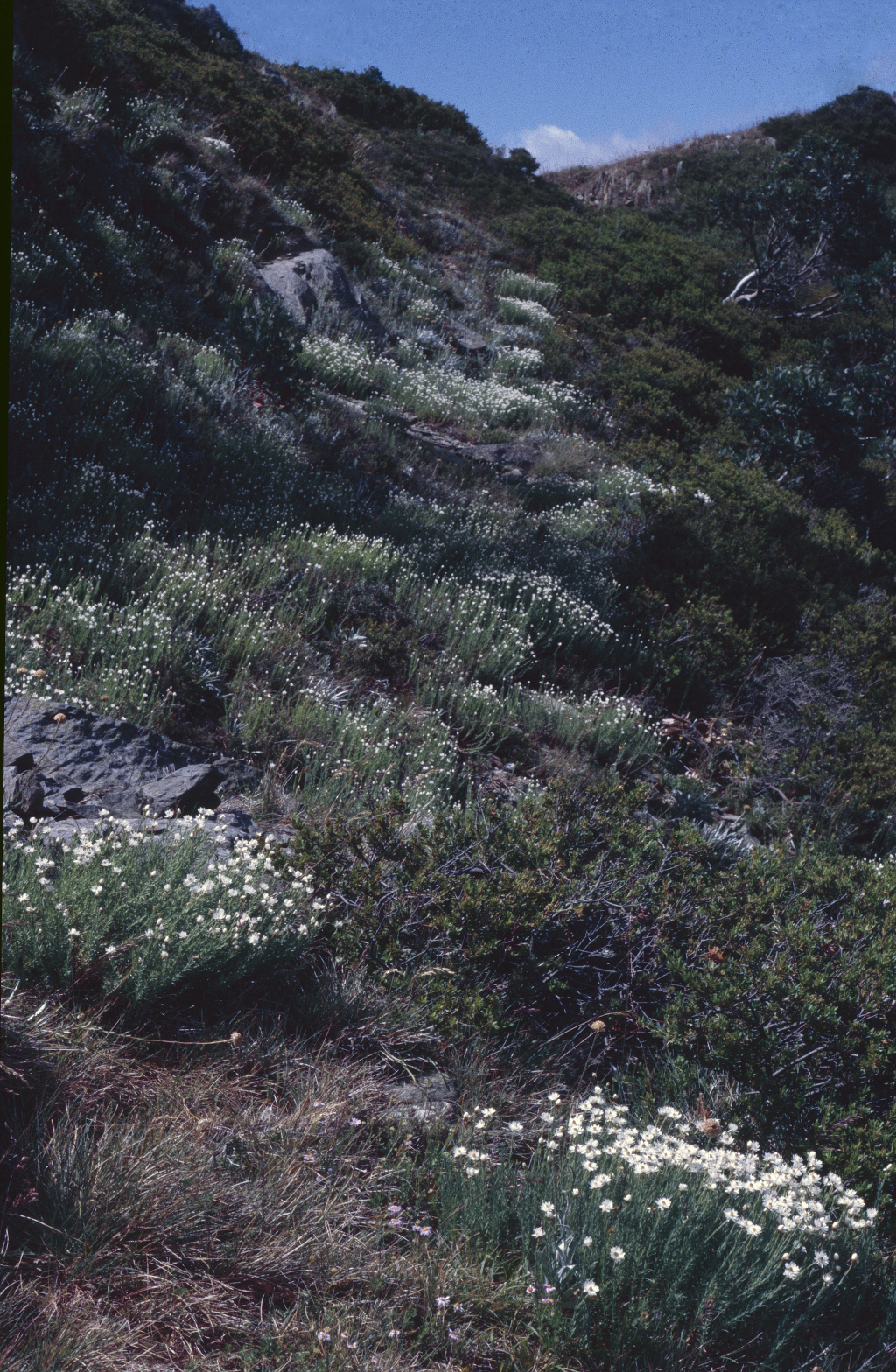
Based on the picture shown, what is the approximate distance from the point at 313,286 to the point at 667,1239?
14364 millimetres

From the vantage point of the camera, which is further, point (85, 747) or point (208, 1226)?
point (85, 747)

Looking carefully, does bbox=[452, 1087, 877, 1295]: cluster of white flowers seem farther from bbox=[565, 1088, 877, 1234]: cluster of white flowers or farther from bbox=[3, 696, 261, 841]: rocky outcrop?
bbox=[3, 696, 261, 841]: rocky outcrop

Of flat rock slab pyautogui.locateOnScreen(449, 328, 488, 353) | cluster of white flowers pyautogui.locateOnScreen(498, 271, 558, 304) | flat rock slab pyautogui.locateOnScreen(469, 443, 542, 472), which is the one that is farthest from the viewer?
cluster of white flowers pyautogui.locateOnScreen(498, 271, 558, 304)

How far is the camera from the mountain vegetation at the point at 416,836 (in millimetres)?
2242

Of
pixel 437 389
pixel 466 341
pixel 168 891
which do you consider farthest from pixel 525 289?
pixel 168 891

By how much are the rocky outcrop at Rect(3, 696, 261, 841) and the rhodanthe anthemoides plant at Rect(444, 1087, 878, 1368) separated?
1858mm

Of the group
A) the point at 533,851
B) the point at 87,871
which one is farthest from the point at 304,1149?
the point at 533,851

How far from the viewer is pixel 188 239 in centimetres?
1247

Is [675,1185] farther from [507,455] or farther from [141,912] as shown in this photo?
[507,455]

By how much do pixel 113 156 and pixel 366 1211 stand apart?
1349 centimetres

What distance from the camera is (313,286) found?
14.0 m

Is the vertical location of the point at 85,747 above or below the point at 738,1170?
above

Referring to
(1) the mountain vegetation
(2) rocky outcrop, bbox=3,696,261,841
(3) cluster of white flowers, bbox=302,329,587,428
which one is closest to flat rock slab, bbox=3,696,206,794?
(2) rocky outcrop, bbox=3,696,261,841

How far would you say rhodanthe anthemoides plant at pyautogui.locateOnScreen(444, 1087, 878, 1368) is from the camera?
2.18 m
